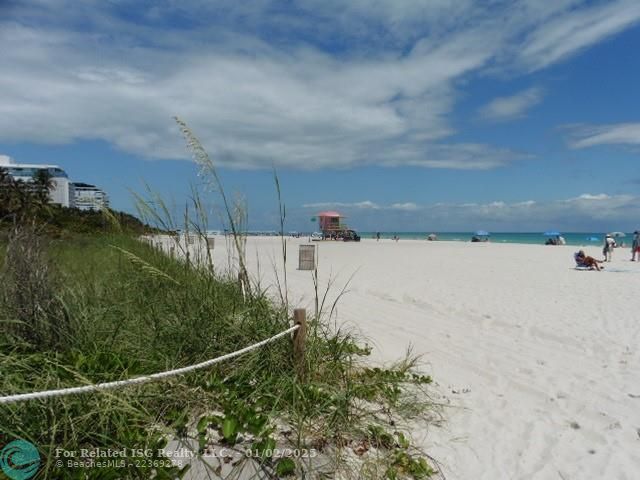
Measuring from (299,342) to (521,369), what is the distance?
2.50m

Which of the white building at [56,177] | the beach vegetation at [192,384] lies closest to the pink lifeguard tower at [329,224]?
the beach vegetation at [192,384]

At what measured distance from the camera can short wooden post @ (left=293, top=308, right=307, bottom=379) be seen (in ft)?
8.59

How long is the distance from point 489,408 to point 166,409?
7.45 feet

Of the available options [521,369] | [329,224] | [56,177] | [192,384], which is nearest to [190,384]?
[192,384]

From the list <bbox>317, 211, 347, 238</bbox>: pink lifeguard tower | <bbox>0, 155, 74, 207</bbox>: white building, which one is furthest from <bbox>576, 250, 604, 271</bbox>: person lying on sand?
<bbox>0, 155, 74, 207</bbox>: white building

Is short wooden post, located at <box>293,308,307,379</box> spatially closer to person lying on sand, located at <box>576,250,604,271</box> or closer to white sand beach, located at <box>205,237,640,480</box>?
white sand beach, located at <box>205,237,640,480</box>

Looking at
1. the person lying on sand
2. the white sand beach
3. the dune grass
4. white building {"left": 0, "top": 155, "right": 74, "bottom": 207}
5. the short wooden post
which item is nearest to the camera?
the dune grass

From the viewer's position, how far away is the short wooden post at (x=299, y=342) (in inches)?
103

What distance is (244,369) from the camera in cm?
261

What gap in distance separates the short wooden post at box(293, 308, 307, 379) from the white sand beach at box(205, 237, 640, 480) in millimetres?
827

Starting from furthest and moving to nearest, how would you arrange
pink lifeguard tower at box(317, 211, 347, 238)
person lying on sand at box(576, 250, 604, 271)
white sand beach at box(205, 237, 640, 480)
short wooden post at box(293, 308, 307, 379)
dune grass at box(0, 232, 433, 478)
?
pink lifeguard tower at box(317, 211, 347, 238), person lying on sand at box(576, 250, 604, 271), short wooden post at box(293, 308, 307, 379), white sand beach at box(205, 237, 640, 480), dune grass at box(0, 232, 433, 478)

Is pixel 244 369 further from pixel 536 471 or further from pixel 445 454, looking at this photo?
pixel 536 471

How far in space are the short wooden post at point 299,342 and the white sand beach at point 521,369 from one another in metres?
0.83

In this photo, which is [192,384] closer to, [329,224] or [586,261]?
[586,261]
